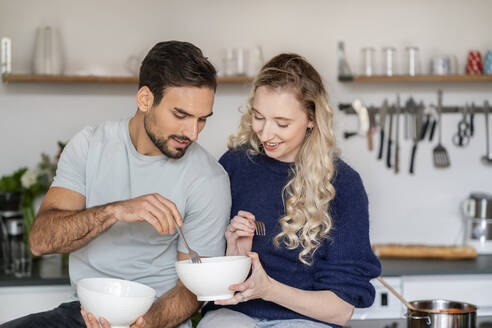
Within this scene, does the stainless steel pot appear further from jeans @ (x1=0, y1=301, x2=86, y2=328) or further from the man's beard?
jeans @ (x1=0, y1=301, x2=86, y2=328)

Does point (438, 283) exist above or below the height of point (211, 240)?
below

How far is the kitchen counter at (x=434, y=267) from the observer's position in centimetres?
284

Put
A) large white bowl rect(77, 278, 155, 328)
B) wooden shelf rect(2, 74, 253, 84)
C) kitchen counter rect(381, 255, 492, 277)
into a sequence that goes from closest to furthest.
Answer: large white bowl rect(77, 278, 155, 328) → kitchen counter rect(381, 255, 492, 277) → wooden shelf rect(2, 74, 253, 84)

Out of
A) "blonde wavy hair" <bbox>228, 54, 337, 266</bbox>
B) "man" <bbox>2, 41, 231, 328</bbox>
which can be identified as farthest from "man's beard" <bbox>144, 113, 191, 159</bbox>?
"blonde wavy hair" <bbox>228, 54, 337, 266</bbox>

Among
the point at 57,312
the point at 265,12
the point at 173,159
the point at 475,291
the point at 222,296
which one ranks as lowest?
the point at 475,291

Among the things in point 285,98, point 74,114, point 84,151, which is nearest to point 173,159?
point 84,151

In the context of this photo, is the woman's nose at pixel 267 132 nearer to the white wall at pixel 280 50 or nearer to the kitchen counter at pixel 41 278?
the kitchen counter at pixel 41 278

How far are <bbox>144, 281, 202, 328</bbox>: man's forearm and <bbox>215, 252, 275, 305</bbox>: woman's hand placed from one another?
27cm

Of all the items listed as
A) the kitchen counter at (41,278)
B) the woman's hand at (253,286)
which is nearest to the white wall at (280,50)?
the kitchen counter at (41,278)

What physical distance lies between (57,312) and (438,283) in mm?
1841

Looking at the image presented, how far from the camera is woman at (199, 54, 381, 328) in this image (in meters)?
1.84

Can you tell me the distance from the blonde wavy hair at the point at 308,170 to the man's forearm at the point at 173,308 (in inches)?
13.0

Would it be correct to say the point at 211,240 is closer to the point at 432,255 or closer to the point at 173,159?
the point at 173,159

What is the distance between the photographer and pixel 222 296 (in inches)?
60.6
